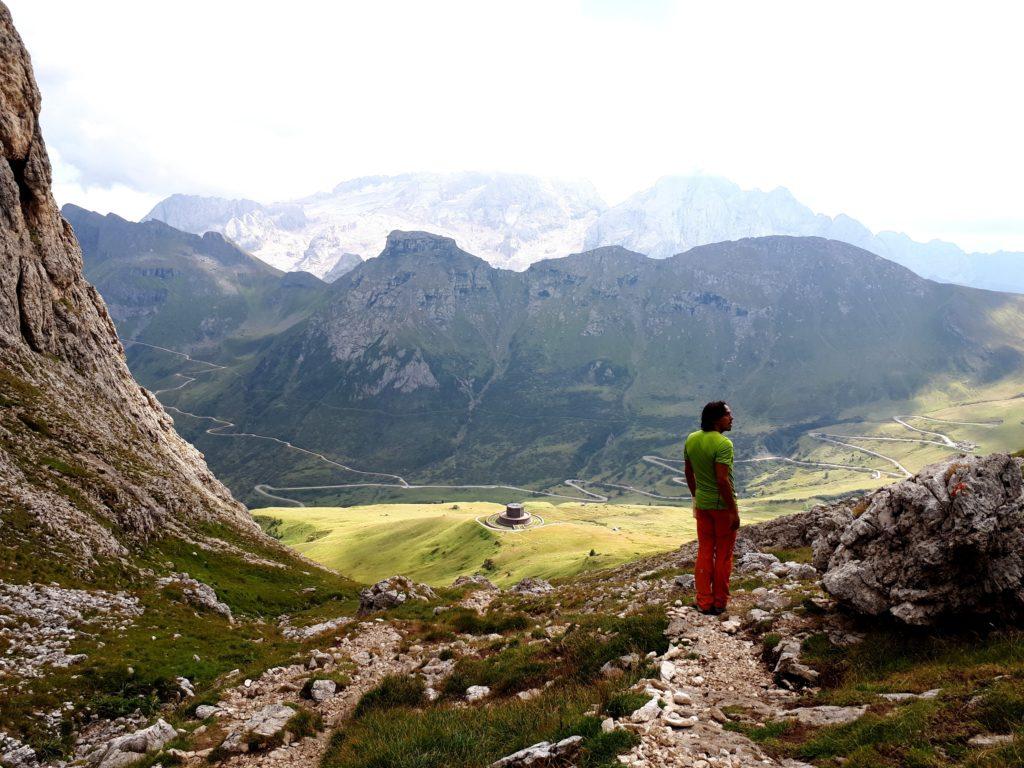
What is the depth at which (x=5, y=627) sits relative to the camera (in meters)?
26.5

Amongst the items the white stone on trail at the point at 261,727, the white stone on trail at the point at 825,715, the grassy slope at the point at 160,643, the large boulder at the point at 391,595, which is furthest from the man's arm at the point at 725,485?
the large boulder at the point at 391,595

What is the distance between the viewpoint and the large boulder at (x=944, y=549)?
14.1 m

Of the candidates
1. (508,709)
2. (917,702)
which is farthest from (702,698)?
(508,709)

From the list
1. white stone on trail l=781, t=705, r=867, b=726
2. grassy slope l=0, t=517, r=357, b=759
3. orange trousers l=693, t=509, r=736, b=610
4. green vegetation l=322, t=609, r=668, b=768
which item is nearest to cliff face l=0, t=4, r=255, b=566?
grassy slope l=0, t=517, r=357, b=759

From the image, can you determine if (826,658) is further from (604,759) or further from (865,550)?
(604,759)

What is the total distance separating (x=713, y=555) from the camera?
19.3 metres

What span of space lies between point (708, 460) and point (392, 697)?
12.8 m

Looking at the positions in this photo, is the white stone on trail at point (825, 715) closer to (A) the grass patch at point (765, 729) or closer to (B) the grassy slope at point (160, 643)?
(A) the grass patch at point (765, 729)

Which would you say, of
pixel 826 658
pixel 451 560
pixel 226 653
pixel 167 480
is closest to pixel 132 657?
pixel 226 653

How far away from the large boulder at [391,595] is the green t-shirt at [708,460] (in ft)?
85.3

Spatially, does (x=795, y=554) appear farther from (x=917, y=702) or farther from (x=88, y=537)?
(x=88, y=537)

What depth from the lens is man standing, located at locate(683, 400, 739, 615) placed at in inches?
695

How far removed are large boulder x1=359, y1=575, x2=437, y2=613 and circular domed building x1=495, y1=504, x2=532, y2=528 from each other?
143 m

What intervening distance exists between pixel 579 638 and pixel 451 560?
136m
